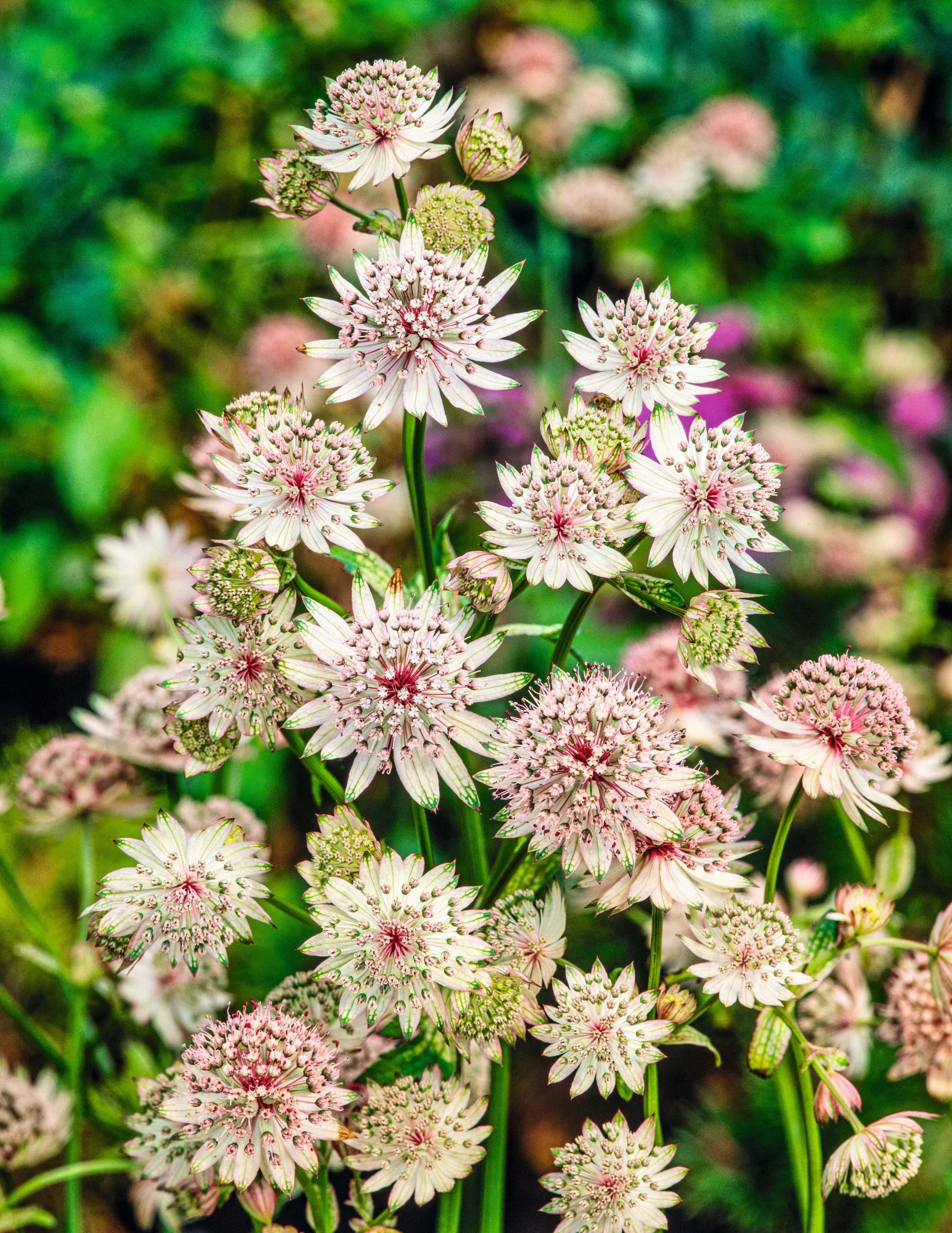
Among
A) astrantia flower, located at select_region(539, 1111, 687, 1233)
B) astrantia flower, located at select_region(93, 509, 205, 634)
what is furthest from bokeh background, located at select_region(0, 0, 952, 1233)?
astrantia flower, located at select_region(539, 1111, 687, 1233)

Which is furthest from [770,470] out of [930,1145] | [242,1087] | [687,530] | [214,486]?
[930,1145]

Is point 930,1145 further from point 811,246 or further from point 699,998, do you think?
point 811,246

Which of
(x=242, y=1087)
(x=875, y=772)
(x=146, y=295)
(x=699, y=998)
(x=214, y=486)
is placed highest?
(x=214, y=486)

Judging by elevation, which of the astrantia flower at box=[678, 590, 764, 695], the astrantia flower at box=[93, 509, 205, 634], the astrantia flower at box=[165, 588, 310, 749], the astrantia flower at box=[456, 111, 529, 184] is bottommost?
the astrantia flower at box=[93, 509, 205, 634]

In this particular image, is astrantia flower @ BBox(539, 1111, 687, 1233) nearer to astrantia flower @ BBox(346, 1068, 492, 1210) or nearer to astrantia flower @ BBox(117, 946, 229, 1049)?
astrantia flower @ BBox(346, 1068, 492, 1210)

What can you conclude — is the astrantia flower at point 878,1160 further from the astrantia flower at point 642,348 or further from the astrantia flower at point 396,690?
the astrantia flower at point 642,348

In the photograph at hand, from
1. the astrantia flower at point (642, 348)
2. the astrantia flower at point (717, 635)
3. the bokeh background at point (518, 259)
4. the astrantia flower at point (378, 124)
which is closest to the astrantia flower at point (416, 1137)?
the astrantia flower at point (717, 635)
